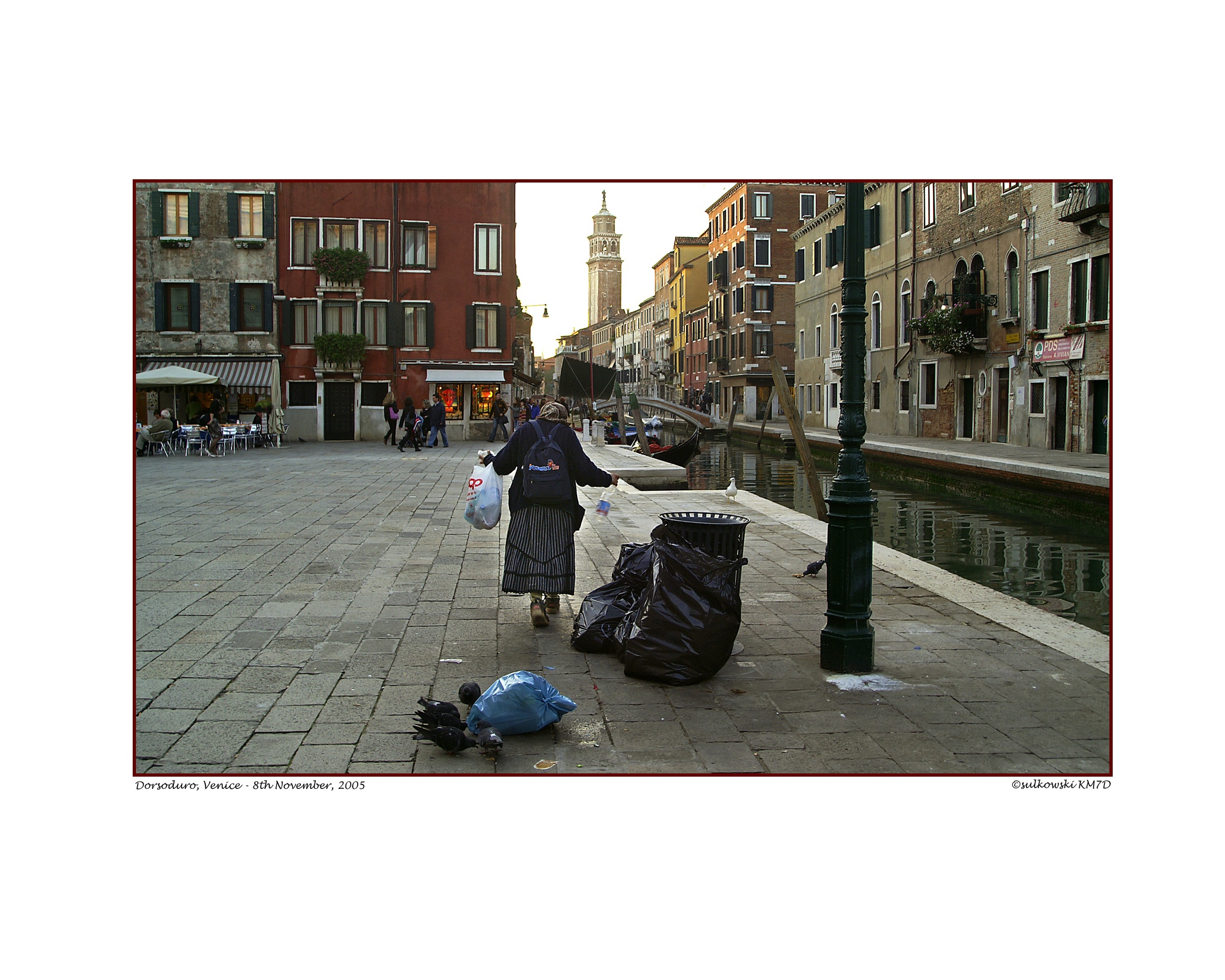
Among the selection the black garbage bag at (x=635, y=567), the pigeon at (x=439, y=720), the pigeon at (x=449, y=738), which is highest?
the black garbage bag at (x=635, y=567)

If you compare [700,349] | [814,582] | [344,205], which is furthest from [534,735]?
[700,349]

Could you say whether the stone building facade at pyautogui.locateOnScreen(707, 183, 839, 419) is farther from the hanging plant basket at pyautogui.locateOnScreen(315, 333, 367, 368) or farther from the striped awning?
the striped awning

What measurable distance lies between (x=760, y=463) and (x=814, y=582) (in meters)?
19.4

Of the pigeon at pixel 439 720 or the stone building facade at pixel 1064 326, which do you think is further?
the stone building facade at pixel 1064 326

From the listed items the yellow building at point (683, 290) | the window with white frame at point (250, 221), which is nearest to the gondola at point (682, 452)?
the window with white frame at point (250, 221)

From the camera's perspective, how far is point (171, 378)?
21.9 metres

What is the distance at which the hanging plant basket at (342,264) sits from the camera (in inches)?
1137

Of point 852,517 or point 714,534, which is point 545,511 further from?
point 852,517

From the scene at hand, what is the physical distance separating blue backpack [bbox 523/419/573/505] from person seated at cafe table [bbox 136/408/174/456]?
51.3 ft

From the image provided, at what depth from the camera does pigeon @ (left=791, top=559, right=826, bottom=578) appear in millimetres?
6570

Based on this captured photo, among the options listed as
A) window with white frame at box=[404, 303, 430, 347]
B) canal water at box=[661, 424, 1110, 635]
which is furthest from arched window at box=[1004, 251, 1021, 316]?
window with white frame at box=[404, 303, 430, 347]

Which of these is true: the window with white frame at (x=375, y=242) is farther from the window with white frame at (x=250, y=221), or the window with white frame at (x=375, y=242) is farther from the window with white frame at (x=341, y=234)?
the window with white frame at (x=250, y=221)

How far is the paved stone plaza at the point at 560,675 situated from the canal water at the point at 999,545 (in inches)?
57.2

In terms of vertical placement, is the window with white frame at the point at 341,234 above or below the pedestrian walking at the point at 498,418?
above
